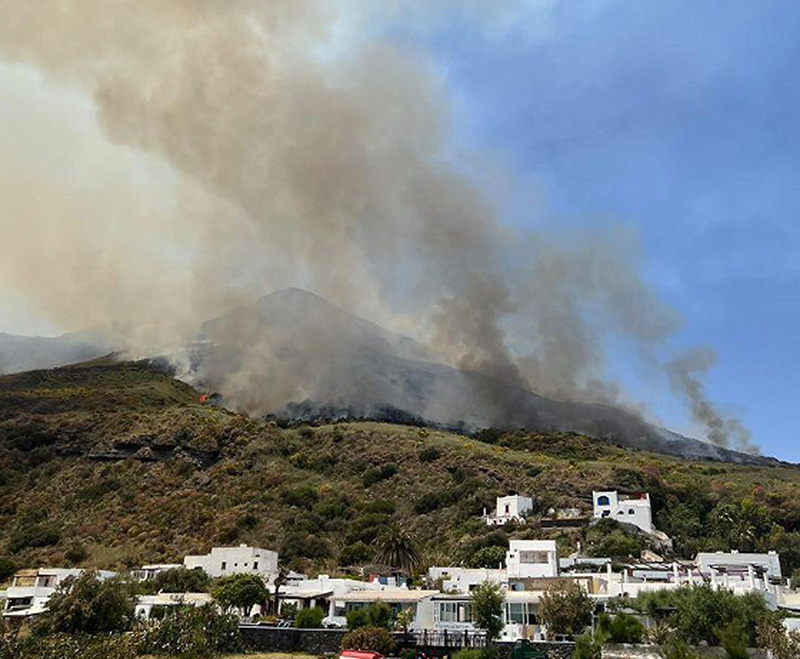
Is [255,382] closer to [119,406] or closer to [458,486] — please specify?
[119,406]

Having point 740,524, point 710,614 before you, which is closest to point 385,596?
point 710,614

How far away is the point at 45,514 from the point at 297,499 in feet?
114

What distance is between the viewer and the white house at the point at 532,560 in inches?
2251

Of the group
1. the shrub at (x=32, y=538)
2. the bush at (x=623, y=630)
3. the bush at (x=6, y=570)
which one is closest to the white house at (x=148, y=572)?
the bush at (x=6, y=570)

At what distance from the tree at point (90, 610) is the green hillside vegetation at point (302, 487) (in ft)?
119

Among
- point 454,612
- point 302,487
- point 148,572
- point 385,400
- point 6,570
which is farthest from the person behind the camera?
point 385,400

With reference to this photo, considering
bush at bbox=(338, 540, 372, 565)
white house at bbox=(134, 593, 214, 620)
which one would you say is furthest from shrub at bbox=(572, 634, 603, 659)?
bush at bbox=(338, 540, 372, 565)

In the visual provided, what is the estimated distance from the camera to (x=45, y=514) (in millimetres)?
104062

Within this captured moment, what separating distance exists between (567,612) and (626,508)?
5300 centimetres

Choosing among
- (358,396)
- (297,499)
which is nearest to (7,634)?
(297,499)

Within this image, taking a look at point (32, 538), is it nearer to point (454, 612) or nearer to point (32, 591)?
point (32, 591)

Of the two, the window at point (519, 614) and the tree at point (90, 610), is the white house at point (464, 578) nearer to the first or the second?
the window at point (519, 614)

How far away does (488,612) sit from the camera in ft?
138

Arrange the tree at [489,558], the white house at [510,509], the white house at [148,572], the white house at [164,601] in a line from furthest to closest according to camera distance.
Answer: the white house at [510,509]
the tree at [489,558]
the white house at [148,572]
the white house at [164,601]
